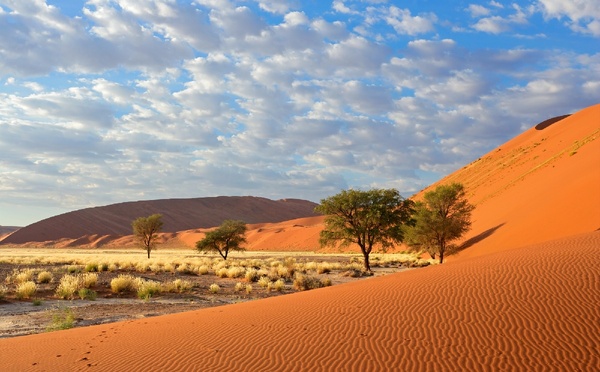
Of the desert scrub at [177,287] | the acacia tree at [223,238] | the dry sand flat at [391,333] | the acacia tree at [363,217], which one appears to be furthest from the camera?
the acacia tree at [223,238]

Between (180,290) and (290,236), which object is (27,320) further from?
(290,236)

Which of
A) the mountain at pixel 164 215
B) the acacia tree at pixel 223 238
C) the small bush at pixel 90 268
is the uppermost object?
the mountain at pixel 164 215

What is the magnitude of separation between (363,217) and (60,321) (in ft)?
85.1

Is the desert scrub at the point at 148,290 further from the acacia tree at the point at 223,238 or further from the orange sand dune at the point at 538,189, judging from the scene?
the acacia tree at the point at 223,238

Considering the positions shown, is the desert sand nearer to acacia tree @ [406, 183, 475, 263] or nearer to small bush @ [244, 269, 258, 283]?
small bush @ [244, 269, 258, 283]

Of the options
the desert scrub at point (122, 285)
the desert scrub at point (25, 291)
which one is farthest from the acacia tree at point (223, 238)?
the desert scrub at point (25, 291)

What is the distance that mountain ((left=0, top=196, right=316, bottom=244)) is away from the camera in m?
130

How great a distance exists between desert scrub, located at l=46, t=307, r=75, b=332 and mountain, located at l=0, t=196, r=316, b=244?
4588 inches

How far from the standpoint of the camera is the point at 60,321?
13.8 m

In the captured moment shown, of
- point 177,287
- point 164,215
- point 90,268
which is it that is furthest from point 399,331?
point 164,215

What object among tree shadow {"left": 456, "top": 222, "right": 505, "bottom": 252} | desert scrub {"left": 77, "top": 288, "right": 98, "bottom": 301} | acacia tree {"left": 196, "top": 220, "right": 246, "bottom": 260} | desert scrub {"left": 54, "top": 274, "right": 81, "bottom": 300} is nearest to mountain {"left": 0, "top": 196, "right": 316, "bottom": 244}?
acacia tree {"left": 196, "top": 220, "right": 246, "bottom": 260}

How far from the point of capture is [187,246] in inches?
4400

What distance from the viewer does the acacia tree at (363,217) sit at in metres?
36.9

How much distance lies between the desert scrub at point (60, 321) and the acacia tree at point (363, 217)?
23196mm
